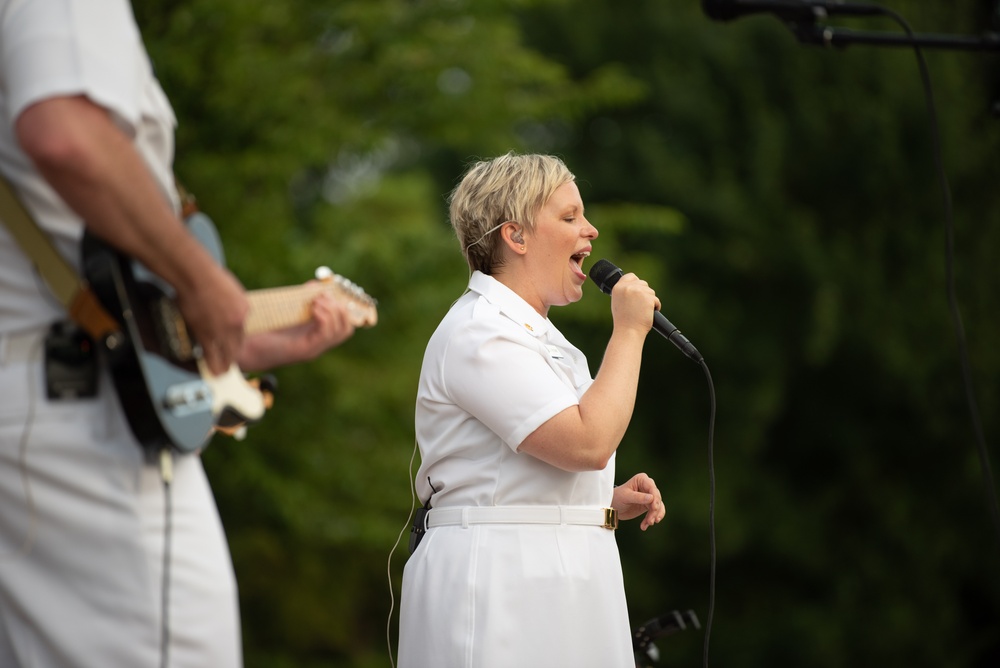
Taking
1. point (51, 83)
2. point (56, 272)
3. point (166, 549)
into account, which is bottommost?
point (166, 549)

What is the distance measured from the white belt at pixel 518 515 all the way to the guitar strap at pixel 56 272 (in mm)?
998

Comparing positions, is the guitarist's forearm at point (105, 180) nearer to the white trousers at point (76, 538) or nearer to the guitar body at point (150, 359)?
the guitar body at point (150, 359)

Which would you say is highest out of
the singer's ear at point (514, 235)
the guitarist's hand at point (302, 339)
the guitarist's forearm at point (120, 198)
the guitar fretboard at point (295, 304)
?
the guitarist's forearm at point (120, 198)

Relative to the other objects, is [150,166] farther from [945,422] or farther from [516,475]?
[945,422]

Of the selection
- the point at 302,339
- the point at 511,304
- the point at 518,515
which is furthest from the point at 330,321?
the point at 518,515

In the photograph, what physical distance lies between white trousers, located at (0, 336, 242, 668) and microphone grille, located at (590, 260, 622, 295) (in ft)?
4.15

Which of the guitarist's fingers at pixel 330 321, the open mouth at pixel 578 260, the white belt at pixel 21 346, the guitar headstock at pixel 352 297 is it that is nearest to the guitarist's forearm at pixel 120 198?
the white belt at pixel 21 346

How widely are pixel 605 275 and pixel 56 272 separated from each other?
1.35m

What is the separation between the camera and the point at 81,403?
192 centimetres

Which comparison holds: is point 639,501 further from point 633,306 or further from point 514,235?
point 514,235

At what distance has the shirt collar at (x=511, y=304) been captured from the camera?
274cm

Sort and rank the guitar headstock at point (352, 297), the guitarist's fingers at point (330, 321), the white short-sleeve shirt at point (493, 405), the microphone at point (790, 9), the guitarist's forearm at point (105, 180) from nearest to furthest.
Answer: the guitarist's forearm at point (105, 180)
the white short-sleeve shirt at point (493, 405)
the guitarist's fingers at point (330, 321)
the guitar headstock at point (352, 297)
the microphone at point (790, 9)

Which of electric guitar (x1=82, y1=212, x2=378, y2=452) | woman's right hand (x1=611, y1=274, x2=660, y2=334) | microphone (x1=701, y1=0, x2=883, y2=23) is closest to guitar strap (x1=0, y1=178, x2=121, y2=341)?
electric guitar (x1=82, y1=212, x2=378, y2=452)

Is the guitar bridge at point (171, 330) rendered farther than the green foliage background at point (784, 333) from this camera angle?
No
